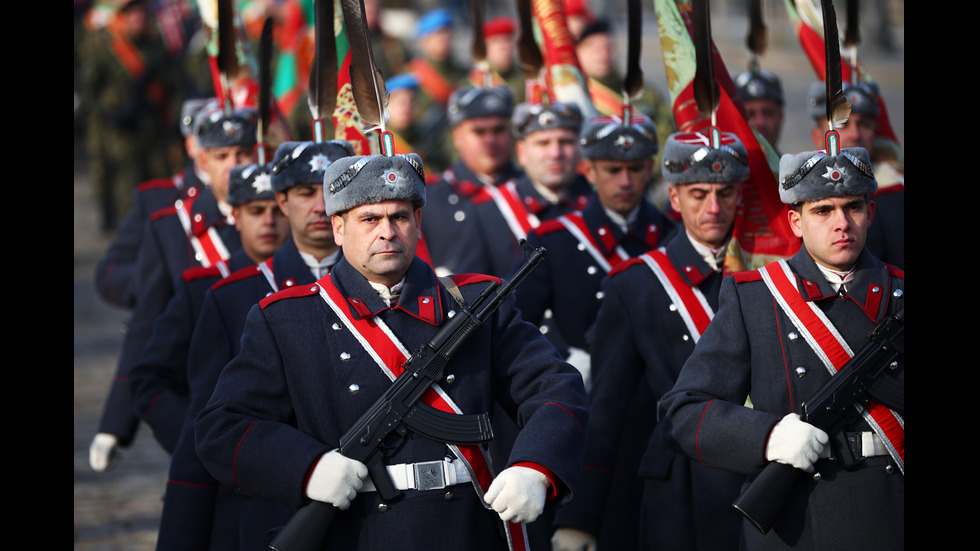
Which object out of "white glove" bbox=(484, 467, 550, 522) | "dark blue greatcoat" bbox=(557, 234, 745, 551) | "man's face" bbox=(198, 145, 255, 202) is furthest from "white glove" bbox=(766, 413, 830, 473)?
"man's face" bbox=(198, 145, 255, 202)

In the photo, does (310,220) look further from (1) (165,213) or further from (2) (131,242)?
(2) (131,242)

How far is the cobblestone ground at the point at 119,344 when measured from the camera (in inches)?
351

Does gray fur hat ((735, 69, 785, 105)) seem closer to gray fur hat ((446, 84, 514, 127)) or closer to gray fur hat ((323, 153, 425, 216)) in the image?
gray fur hat ((446, 84, 514, 127))

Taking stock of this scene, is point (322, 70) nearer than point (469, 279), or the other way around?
point (469, 279)

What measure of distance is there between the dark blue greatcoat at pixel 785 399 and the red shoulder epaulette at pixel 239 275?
2.02 metres

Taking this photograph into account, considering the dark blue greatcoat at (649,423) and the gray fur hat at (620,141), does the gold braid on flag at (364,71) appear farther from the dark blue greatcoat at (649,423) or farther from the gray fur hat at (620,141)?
the gray fur hat at (620,141)

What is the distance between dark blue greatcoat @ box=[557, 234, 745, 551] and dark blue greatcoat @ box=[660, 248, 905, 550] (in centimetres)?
93

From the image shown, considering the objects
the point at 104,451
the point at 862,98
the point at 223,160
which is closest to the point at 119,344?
the point at 223,160

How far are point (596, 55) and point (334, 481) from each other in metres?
8.94

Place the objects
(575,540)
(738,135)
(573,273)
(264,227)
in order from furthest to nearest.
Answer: (573,273), (264,227), (738,135), (575,540)

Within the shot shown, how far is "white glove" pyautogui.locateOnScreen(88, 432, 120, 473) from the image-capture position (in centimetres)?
757

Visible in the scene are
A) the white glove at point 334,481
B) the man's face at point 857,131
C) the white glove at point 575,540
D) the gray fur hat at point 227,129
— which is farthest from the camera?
the gray fur hat at point 227,129

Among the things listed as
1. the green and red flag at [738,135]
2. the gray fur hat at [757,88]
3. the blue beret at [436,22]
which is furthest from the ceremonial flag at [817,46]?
the blue beret at [436,22]

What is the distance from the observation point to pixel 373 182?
4.76 metres
